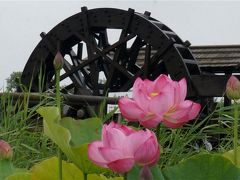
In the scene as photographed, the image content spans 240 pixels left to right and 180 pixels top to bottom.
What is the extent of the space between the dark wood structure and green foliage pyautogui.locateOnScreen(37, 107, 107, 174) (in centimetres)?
630

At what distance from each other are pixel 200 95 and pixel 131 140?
21.7ft

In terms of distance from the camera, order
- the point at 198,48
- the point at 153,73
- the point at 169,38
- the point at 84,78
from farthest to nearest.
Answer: the point at 198,48 → the point at 84,78 → the point at 153,73 → the point at 169,38

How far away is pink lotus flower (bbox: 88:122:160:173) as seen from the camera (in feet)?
1.63

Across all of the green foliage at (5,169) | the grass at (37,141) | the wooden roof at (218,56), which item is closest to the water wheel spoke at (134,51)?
the wooden roof at (218,56)

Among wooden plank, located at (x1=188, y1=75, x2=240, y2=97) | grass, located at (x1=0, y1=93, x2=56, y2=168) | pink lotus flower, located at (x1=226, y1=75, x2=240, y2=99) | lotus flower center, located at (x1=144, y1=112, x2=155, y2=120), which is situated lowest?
wooden plank, located at (x1=188, y1=75, x2=240, y2=97)

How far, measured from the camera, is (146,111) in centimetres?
58

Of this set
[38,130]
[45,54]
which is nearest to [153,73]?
[45,54]

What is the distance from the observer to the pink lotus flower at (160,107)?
1.90 feet

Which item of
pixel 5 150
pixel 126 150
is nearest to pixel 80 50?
pixel 5 150

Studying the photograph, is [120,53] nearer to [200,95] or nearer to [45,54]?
[45,54]

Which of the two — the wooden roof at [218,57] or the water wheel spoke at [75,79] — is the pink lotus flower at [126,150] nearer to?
the wooden roof at [218,57]

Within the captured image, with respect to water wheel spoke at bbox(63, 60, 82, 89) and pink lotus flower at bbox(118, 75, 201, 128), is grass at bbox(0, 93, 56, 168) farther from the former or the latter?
water wheel spoke at bbox(63, 60, 82, 89)

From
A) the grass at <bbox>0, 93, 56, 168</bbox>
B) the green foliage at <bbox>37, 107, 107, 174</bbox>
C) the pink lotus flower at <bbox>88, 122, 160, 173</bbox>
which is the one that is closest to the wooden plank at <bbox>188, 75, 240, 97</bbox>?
the grass at <bbox>0, 93, 56, 168</bbox>

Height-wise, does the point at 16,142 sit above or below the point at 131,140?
below
